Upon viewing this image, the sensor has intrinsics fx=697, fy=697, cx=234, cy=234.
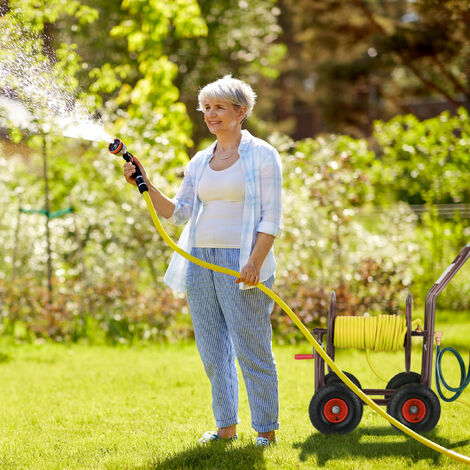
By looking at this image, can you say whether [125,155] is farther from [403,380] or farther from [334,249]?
[334,249]

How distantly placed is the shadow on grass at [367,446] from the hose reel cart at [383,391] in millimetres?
75

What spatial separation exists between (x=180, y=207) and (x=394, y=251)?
3.91 meters

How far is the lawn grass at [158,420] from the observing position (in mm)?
3471

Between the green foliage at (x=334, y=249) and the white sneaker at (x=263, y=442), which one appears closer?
the white sneaker at (x=263, y=442)

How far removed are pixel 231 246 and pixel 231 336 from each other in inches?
18.4

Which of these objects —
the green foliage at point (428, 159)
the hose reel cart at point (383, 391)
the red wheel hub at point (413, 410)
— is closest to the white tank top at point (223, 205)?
the hose reel cart at point (383, 391)

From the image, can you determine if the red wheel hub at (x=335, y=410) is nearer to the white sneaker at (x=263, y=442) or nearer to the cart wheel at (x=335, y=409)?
the cart wheel at (x=335, y=409)

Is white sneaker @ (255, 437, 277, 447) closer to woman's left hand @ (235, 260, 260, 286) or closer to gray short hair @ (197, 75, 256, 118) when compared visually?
woman's left hand @ (235, 260, 260, 286)

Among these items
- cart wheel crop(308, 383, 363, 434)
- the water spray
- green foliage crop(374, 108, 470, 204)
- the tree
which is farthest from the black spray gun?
the tree

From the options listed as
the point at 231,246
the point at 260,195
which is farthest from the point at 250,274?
the point at 260,195

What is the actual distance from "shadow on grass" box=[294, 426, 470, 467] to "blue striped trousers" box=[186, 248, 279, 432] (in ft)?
0.87

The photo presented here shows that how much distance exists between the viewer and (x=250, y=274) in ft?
10.9

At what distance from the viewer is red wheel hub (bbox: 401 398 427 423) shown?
3.76m

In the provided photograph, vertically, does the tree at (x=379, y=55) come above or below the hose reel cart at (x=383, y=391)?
above
